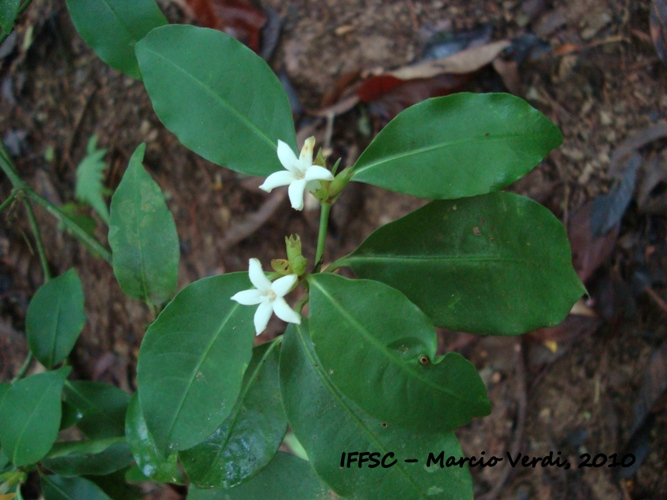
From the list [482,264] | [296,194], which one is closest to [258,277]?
[296,194]

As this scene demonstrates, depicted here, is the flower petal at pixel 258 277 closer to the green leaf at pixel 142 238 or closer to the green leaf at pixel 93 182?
the green leaf at pixel 142 238

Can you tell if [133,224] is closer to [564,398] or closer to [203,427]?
[203,427]

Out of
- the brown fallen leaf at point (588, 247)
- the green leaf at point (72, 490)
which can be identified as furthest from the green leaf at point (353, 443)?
the brown fallen leaf at point (588, 247)

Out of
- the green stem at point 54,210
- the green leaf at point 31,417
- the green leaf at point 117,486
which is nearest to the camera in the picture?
the green leaf at point 31,417

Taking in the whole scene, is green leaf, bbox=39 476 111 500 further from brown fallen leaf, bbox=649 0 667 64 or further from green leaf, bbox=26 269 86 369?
brown fallen leaf, bbox=649 0 667 64

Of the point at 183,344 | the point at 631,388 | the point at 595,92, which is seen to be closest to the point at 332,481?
the point at 183,344

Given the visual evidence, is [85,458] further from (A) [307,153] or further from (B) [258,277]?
(A) [307,153]

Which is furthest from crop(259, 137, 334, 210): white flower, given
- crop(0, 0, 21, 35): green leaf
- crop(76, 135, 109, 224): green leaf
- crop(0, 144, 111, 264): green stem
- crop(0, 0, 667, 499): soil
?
crop(76, 135, 109, 224): green leaf
